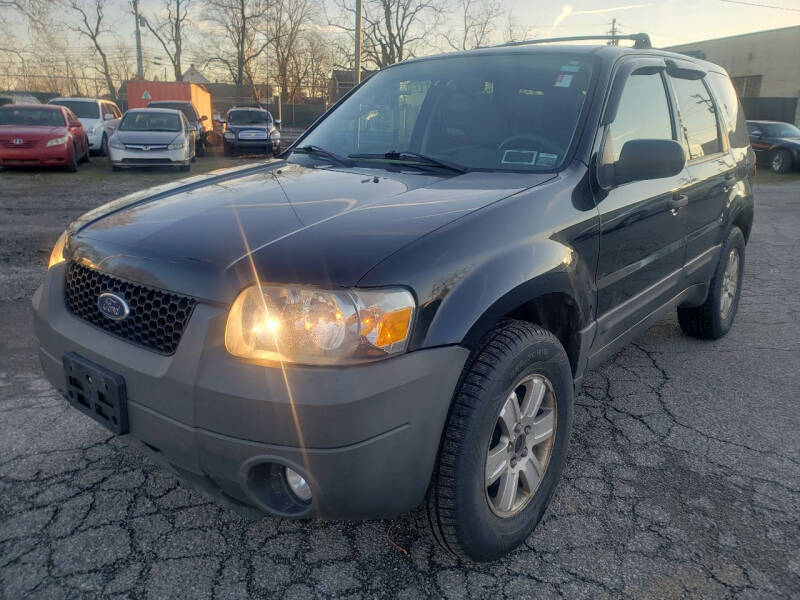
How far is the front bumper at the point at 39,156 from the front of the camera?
12.9 meters

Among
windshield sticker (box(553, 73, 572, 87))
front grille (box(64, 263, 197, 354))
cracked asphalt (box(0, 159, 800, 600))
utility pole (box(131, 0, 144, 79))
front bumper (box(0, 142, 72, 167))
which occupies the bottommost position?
cracked asphalt (box(0, 159, 800, 600))

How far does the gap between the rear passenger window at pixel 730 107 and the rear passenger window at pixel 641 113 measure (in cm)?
95

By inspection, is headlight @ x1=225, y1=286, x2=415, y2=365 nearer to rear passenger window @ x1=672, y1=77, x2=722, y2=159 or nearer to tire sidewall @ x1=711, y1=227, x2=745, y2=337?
rear passenger window @ x1=672, y1=77, x2=722, y2=159

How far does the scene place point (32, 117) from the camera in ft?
44.8

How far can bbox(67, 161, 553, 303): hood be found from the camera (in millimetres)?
1808

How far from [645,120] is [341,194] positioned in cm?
165

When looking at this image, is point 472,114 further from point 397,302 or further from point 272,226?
point 397,302

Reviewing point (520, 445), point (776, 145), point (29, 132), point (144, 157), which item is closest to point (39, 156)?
point (29, 132)

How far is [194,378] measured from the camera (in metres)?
1.79

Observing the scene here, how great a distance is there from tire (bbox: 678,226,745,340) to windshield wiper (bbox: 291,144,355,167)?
2.50 m

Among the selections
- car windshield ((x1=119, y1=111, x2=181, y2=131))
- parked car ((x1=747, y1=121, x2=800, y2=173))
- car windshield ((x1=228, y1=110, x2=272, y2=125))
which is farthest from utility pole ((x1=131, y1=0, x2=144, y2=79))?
parked car ((x1=747, y1=121, x2=800, y2=173))

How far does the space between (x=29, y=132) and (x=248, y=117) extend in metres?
8.86

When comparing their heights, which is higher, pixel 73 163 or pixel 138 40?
pixel 138 40

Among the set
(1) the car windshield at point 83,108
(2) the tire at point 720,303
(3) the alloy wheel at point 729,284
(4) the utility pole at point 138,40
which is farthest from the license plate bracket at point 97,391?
(4) the utility pole at point 138,40
